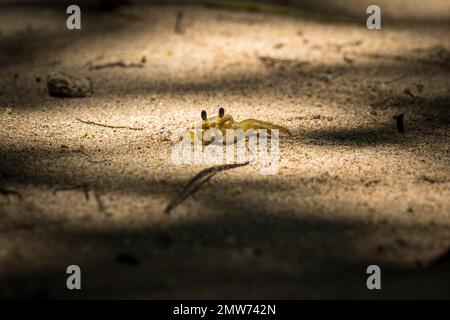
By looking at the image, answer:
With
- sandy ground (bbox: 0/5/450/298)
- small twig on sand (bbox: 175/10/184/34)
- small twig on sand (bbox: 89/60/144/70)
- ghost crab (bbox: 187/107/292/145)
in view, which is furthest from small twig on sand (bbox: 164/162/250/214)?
small twig on sand (bbox: 175/10/184/34)

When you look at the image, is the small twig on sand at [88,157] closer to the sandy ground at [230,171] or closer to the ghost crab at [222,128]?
the sandy ground at [230,171]

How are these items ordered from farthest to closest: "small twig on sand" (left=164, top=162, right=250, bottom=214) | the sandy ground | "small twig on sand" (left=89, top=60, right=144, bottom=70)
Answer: "small twig on sand" (left=89, top=60, right=144, bottom=70) → "small twig on sand" (left=164, top=162, right=250, bottom=214) → the sandy ground

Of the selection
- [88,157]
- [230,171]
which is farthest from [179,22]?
[230,171]

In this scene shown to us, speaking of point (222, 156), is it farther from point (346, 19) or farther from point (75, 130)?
point (346, 19)

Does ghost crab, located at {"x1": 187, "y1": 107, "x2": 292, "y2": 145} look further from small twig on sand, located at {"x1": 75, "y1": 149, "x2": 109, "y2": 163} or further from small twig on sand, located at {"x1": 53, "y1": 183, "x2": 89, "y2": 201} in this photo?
small twig on sand, located at {"x1": 53, "y1": 183, "x2": 89, "y2": 201}

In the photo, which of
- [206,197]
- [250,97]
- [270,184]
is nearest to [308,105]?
[250,97]

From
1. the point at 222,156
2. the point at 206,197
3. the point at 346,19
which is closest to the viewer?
the point at 206,197
